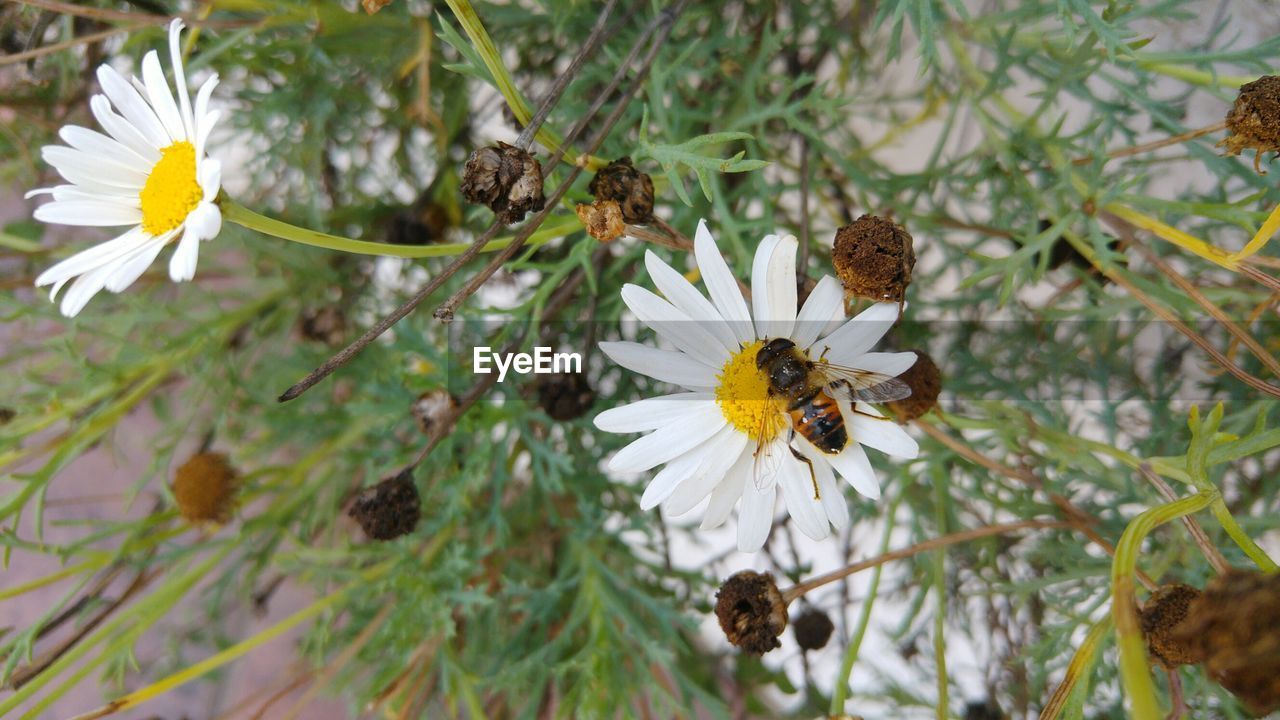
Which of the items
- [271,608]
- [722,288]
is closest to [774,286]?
[722,288]

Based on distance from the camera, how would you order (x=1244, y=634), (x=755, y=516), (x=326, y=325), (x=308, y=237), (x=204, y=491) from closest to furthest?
(x=1244, y=634), (x=308, y=237), (x=755, y=516), (x=204, y=491), (x=326, y=325)

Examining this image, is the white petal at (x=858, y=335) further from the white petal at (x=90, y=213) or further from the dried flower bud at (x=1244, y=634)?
the white petal at (x=90, y=213)

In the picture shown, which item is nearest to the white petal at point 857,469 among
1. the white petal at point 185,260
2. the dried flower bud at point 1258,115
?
the dried flower bud at point 1258,115

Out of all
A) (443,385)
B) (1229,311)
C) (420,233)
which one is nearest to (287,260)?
(420,233)

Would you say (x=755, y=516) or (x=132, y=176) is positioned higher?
(x=132, y=176)

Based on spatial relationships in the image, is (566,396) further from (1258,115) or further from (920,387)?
(1258,115)

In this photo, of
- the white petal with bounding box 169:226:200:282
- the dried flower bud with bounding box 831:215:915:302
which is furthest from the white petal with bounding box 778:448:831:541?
the white petal with bounding box 169:226:200:282
